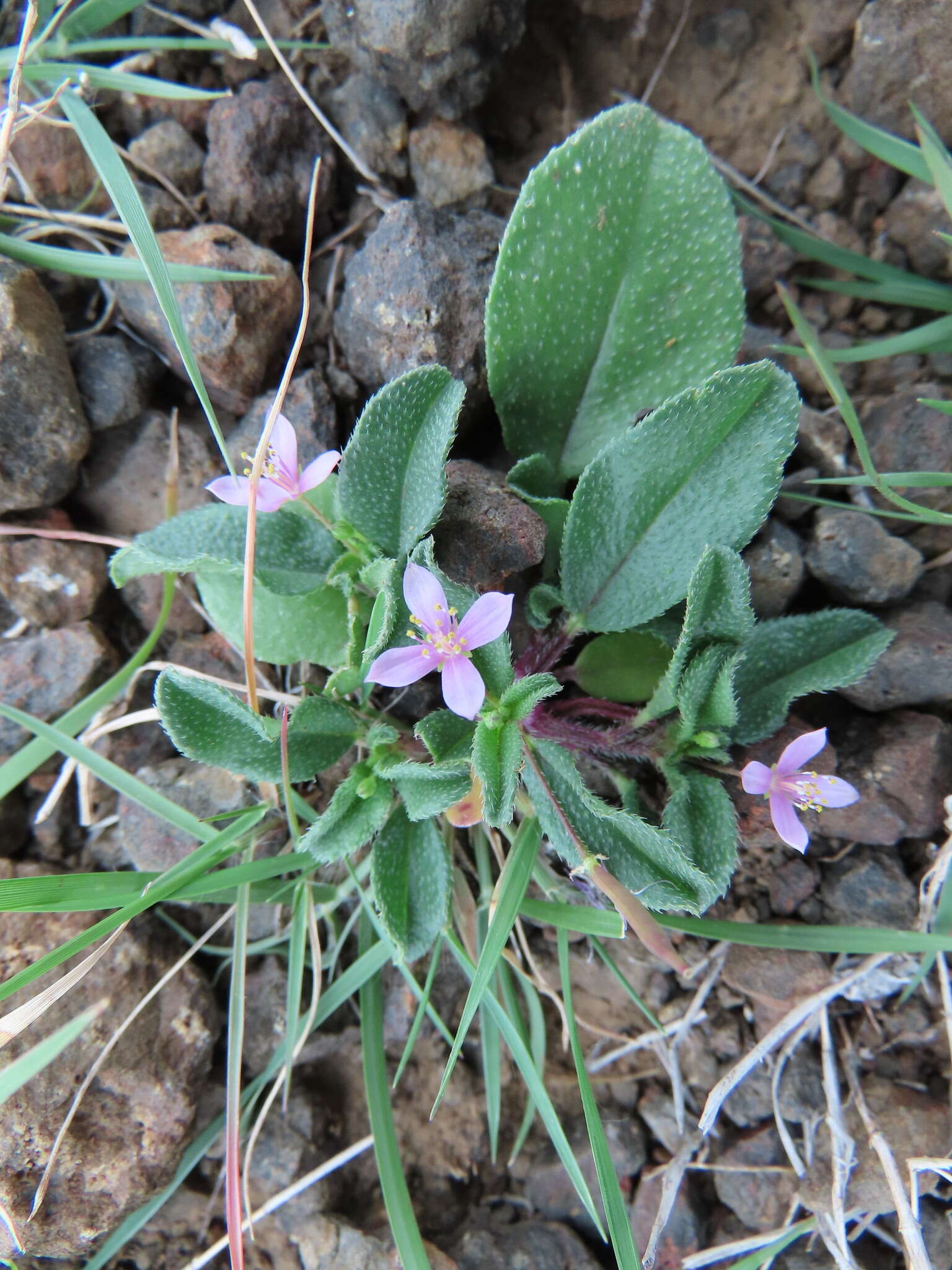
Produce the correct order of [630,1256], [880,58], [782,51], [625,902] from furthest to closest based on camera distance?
[782,51]
[880,58]
[630,1256]
[625,902]

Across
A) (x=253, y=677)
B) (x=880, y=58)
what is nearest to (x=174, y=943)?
(x=253, y=677)

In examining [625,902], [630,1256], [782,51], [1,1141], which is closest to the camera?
[625,902]

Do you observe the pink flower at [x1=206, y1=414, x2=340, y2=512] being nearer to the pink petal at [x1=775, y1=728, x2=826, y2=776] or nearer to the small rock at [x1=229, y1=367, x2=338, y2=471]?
the small rock at [x1=229, y1=367, x2=338, y2=471]

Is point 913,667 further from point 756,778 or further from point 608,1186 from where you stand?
point 608,1186

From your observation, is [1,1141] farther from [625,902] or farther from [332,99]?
[332,99]

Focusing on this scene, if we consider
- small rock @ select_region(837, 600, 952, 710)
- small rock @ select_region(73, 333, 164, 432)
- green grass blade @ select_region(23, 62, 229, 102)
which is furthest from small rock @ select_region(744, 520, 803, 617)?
green grass blade @ select_region(23, 62, 229, 102)

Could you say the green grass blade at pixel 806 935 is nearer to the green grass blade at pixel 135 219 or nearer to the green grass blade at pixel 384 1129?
the green grass blade at pixel 384 1129
